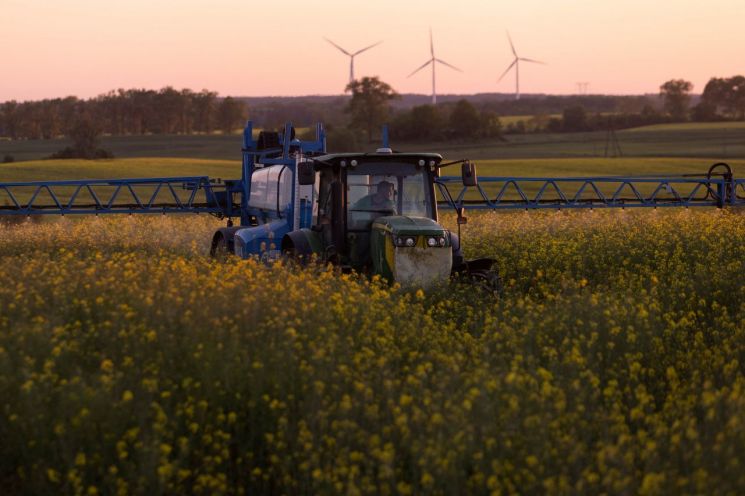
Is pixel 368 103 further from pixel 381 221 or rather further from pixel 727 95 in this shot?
pixel 381 221

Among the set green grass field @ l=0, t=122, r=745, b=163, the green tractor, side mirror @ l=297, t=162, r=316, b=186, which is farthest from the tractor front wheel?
green grass field @ l=0, t=122, r=745, b=163

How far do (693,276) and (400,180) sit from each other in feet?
14.5

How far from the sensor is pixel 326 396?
282 inches

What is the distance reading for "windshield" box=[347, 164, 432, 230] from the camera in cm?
1295

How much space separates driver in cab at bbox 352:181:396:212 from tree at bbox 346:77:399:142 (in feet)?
263

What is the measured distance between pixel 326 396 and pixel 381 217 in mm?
5883

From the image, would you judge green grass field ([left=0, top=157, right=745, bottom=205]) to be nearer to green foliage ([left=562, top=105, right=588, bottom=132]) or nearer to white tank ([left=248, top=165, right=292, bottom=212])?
white tank ([left=248, top=165, right=292, bottom=212])

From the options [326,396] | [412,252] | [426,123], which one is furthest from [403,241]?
[426,123]

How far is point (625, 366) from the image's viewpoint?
29.2ft

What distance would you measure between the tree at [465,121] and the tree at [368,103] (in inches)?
309

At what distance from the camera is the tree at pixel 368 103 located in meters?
93.6

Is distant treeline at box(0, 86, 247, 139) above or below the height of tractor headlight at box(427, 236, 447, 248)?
above

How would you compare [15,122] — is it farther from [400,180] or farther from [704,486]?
[704,486]

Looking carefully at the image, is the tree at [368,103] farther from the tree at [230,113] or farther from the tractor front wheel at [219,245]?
the tractor front wheel at [219,245]
